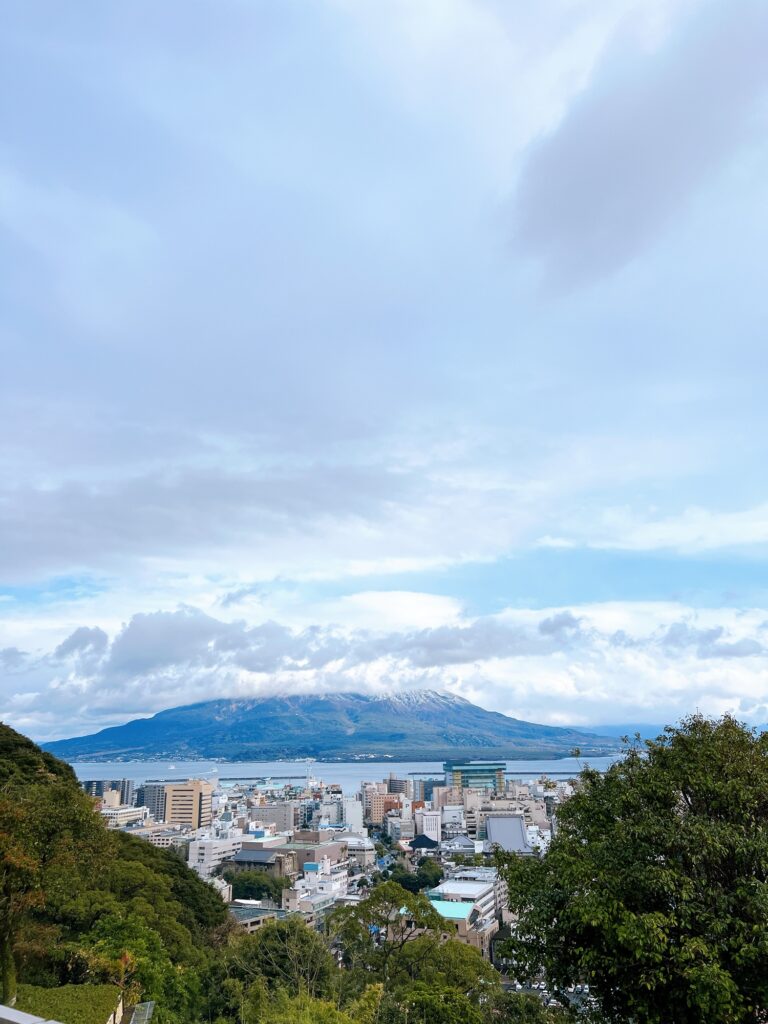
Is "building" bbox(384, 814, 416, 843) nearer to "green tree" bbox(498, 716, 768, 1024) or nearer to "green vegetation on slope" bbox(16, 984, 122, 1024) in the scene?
"green vegetation on slope" bbox(16, 984, 122, 1024)

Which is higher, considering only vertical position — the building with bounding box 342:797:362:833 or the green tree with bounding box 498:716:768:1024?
the green tree with bounding box 498:716:768:1024

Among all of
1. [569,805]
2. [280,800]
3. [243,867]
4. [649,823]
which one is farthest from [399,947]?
[280,800]


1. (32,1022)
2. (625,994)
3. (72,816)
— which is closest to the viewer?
(32,1022)

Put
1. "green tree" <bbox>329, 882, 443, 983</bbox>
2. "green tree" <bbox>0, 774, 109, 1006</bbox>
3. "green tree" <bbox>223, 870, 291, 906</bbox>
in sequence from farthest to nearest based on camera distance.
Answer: "green tree" <bbox>223, 870, 291, 906</bbox> → "green tree" <bbox>329, 882, 443, 983</bbox> → "green tree" <bbox>0, 774, 109, 1006</bbox>

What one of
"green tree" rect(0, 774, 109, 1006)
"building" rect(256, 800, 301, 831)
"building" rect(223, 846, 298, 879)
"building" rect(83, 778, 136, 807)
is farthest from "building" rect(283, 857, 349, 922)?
"building" rect(83, 778, 136, 807)

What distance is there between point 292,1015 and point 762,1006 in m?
3.73

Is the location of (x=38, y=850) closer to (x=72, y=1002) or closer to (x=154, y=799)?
(x=72, y=1002)

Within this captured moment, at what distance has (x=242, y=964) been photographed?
1316cm

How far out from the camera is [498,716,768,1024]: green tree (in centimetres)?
451

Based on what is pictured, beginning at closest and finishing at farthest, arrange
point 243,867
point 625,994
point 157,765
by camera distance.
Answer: point 625,994
point 243,867
point 157,765

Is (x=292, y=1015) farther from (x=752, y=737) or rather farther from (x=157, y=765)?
(x=157, y=765)

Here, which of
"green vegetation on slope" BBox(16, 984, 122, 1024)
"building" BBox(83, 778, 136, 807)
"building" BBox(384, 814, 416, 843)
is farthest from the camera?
"building" BBox(83, 778, 136, 807)

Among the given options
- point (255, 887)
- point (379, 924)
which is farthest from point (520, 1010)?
point (255, 887)

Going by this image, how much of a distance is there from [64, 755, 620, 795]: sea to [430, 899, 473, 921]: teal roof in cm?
10313
